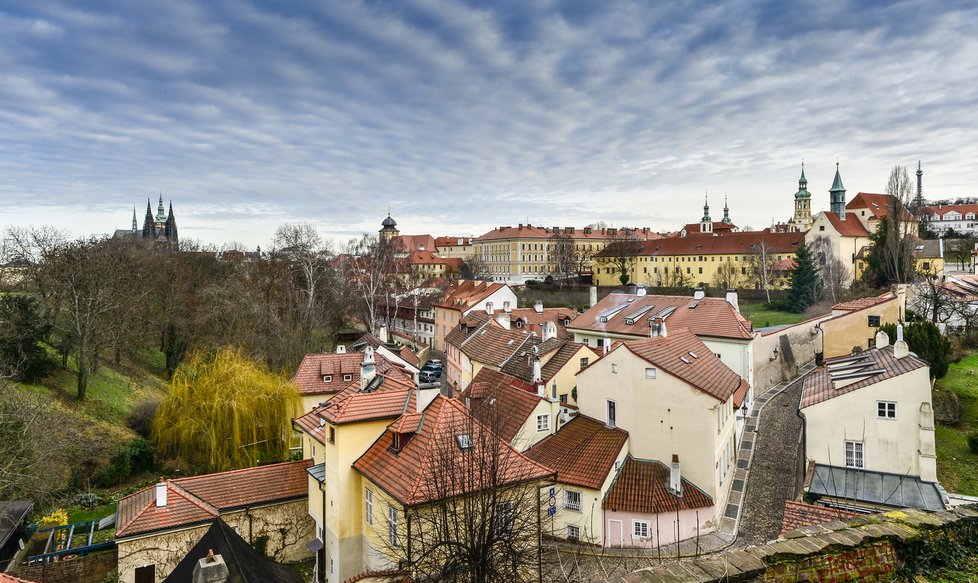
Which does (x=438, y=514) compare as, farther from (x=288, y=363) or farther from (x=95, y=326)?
(x=95, y=326)

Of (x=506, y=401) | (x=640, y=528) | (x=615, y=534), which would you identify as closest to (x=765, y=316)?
(x=506, y=401)

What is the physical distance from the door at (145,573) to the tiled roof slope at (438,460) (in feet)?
21.5

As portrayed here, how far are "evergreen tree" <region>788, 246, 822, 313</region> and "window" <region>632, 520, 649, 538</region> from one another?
4810 cm

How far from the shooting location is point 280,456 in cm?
2392

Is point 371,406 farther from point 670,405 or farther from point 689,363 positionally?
point 689,363

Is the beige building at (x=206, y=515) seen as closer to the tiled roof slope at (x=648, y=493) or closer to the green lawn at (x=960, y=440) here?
the tiled roof slope at (x=648, y=493)

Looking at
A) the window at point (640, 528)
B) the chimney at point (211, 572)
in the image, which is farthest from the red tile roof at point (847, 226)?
the chimney at point (211, 572)

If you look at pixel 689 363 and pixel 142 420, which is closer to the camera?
pixel 689 363

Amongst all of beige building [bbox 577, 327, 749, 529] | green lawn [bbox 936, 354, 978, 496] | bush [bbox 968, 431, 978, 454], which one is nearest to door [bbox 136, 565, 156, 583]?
beige building [bbox 577, 327, 749, 529]

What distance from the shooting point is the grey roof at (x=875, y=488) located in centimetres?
1712

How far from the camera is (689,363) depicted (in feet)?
71.6

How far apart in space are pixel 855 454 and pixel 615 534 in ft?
28.8

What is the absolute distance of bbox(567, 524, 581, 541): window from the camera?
19.2 m

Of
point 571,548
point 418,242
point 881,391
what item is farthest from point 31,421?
point 418,242
